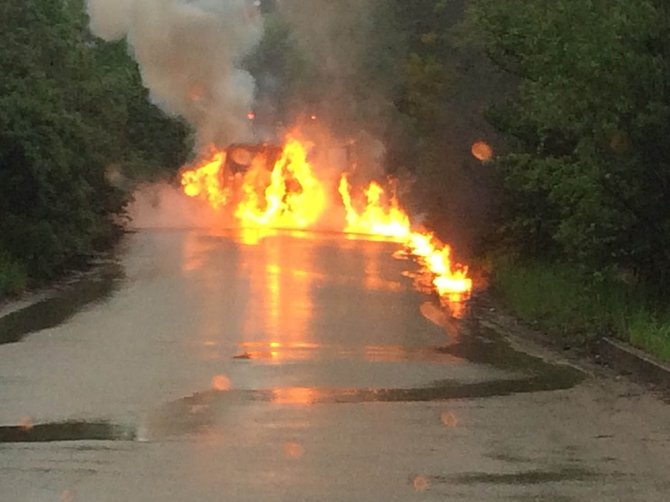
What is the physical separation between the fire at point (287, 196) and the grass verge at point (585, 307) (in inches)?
1356

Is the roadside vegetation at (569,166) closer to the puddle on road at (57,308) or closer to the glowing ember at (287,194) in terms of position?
the puddle on road at (57,308)

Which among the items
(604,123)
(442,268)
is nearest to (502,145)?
(442,268)

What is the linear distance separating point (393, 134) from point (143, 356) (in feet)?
143

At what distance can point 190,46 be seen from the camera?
56.1 m

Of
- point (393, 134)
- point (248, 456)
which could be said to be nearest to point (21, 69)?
point (248, 456)

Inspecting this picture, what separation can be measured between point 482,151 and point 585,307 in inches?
342

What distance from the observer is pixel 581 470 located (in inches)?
390

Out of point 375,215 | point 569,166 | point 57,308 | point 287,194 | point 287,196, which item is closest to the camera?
point 569,166

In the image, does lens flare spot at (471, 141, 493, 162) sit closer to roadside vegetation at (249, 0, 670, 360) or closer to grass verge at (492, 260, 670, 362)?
roadside vegetation at (249, 0, 670, 360)

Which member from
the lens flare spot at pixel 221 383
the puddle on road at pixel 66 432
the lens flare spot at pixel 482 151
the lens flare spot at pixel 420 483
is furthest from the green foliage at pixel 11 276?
the lens flare spot at pixel 420 483

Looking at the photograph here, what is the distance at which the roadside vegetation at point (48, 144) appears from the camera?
83.0 feet

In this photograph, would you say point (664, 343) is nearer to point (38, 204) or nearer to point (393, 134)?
point (38, 204)

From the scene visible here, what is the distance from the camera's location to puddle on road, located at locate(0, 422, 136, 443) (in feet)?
35.9

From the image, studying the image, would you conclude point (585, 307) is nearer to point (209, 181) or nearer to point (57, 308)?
point (57, 308)
